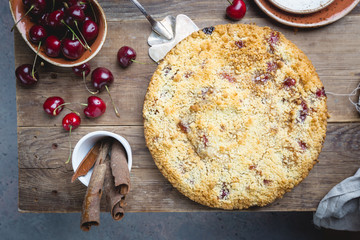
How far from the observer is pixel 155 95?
1385mm

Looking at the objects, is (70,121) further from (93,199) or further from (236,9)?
(236,9)

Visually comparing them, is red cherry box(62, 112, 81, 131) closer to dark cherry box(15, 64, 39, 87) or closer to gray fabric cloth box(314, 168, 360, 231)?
dark cherry box(15, 64, 39, 87)

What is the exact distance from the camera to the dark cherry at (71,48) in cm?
128

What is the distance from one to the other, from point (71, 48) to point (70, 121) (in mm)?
343

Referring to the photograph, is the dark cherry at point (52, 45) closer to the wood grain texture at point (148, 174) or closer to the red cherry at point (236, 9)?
the wood grain texture at point (148, 174)

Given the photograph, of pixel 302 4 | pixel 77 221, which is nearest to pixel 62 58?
A: pixel 302 4

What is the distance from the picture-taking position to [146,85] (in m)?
1.50

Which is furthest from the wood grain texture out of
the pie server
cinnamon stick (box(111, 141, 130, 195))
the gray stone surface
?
the gray stone surface

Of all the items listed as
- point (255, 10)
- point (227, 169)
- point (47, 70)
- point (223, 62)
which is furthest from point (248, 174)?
point (47, 70)

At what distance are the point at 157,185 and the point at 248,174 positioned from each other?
0.42m

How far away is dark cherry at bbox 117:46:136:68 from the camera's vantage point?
4.74ft

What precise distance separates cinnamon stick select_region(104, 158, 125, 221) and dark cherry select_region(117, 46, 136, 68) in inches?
19.5

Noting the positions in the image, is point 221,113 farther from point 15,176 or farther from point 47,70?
point 15,176

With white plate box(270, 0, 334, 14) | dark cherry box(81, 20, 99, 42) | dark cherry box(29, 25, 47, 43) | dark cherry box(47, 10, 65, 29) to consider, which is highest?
white plate box(270, 0, 334, 14)
